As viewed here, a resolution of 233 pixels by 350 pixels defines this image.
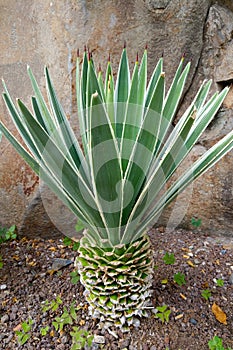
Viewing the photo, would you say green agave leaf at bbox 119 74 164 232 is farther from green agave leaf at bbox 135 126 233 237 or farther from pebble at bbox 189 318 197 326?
pebble at bbox 189 318 197 326

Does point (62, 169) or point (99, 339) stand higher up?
point (62, 169)

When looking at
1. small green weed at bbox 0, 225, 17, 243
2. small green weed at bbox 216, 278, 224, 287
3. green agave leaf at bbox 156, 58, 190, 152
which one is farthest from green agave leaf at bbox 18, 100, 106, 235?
small green weed at bbox 0, 225, 17, 243

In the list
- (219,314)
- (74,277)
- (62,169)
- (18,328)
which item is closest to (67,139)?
(62,169)

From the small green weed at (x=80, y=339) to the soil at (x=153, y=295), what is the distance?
1.1 inches

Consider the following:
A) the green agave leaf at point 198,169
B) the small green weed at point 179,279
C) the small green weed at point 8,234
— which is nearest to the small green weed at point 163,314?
the small green weed at point 179,279

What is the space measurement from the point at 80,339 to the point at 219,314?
506 mm

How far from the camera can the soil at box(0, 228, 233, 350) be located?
1.24 m

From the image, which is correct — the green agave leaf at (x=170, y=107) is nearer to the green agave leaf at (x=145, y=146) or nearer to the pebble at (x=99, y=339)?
the green agave leaf at (x=145, y=146)

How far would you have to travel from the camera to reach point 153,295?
→ 4.53 ft

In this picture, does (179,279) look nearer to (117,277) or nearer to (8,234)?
(117,277)

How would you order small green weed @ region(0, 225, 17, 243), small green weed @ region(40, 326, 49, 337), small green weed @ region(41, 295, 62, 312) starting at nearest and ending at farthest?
small green weed @ region(40, 326, 49, 337) → small green weed @ region(41, 295, 62, 312) → small green weed @ region(0, 225, 17, 243)

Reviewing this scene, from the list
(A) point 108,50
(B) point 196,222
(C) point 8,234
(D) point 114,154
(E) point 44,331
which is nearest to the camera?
(D) point 114,154

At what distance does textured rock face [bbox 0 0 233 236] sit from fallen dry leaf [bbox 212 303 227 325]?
0.53m

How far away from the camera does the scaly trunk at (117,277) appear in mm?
1093
